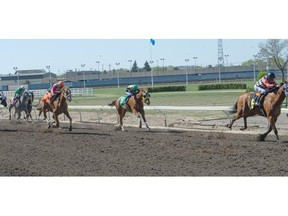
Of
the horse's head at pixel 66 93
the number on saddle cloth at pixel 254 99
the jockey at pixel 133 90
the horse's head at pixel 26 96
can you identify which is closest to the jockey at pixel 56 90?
the horse's head at pixel 66 93

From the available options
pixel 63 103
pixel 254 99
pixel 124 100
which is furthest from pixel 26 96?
pixel 254 99

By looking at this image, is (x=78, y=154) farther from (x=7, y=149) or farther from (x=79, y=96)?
(x=79, y=96)

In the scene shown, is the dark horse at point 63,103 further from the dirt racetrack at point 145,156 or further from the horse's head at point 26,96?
the horse's head at point 26,96

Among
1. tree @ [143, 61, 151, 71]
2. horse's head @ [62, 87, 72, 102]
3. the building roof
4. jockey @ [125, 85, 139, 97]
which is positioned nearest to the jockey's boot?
jockey @ [125, 85, 139, 97]

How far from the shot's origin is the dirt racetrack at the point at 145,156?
317 inches

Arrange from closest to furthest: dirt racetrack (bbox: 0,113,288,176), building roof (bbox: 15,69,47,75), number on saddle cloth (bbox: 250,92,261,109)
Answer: dirt racetrack (bbox: 0,113,288,176), number on saddle cloth (bbox: 250,92,261,109), building roof (bbox: 15,69,47,75)

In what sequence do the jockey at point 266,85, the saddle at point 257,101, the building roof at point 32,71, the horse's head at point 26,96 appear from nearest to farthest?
the jockey at point 266,85
the saddle at point 257,101
the horse's head at point 26,96
the building roof at point 32,71

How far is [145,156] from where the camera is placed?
9812 millimetres

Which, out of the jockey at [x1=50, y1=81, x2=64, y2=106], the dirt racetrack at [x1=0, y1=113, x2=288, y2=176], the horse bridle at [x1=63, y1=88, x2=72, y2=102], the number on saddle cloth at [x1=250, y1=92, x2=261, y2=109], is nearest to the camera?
the dirt racetrack at [x1=0, y1=113, x2=288, y2=176]

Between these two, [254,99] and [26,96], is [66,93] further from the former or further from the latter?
[254,99]

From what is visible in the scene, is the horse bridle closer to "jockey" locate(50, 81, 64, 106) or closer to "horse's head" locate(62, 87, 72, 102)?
"horse's head" locate(62, 87, 72, 102)

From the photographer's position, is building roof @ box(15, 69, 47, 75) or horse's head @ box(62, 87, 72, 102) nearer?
horse's head @ box(62, 87, 72, 102)

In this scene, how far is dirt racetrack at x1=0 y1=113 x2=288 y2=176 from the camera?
8.05 metres

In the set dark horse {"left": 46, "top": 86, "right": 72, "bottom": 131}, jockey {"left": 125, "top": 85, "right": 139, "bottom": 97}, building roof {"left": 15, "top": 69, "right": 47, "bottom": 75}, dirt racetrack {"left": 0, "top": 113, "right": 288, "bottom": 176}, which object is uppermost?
building roof {"left": 15, "top": 69, "right": 47, "bottom": 75}
